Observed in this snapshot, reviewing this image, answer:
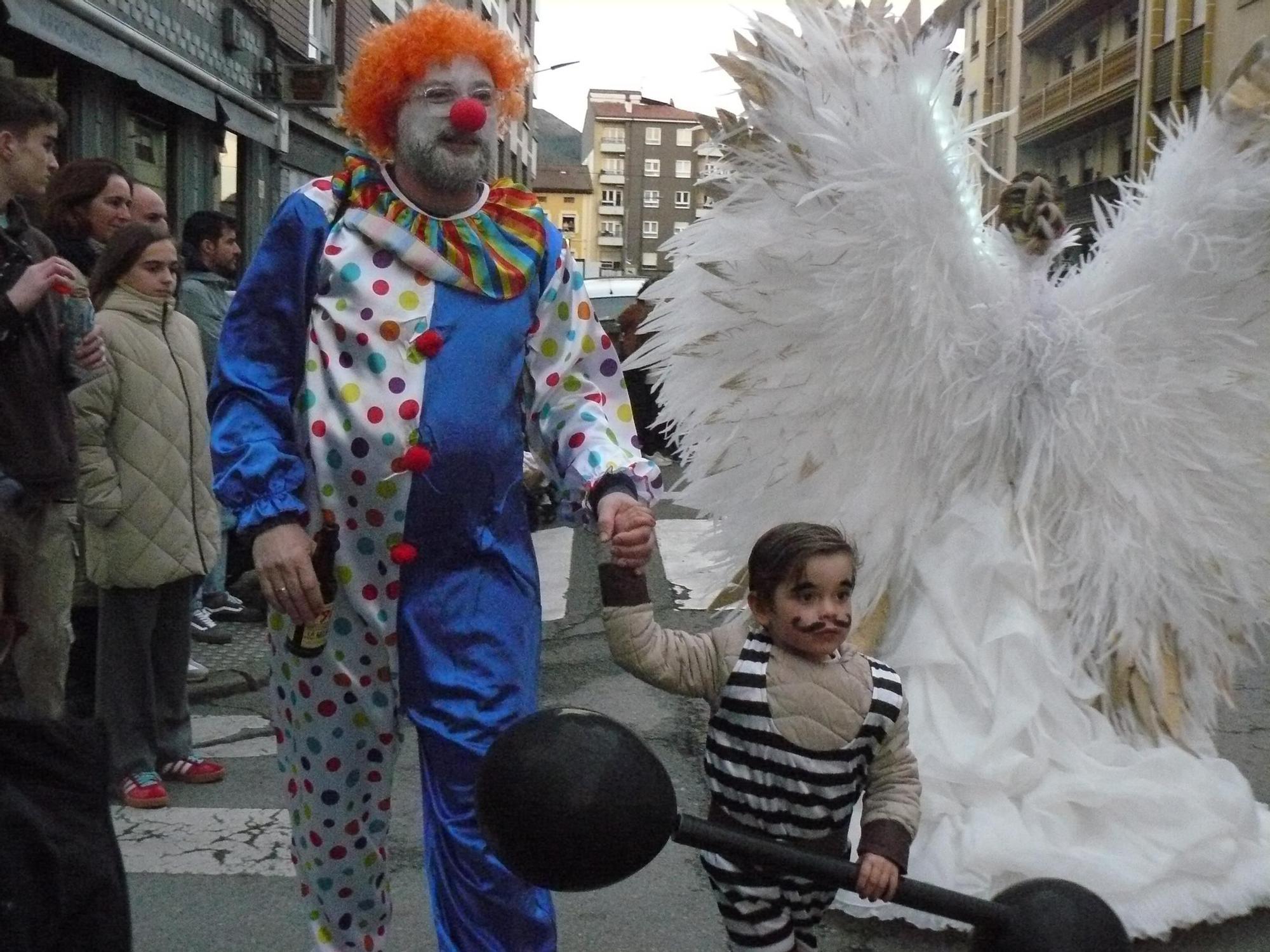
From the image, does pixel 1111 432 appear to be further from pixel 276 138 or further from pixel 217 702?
pixel 276 138

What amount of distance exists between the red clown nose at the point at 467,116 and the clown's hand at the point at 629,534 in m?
0.70

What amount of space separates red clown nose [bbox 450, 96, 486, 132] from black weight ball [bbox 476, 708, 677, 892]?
1254mm

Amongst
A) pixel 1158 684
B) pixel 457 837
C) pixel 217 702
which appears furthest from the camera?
pixel 217 702

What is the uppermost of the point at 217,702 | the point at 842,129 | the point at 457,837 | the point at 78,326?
the point at 842,129

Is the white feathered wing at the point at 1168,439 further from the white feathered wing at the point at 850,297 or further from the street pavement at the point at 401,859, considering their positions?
the street pavement at the point at 401,859

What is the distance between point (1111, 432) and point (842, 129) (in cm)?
100

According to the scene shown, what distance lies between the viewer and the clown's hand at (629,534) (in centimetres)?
211

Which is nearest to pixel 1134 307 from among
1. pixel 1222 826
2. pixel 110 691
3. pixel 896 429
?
pixel 896 429

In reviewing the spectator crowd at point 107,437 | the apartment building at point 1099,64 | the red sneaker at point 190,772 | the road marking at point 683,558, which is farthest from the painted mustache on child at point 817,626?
the apartment building at point 1099,64

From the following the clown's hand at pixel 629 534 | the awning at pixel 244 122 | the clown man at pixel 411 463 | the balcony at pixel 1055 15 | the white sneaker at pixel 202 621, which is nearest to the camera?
the clown's hand at pixel 629 534

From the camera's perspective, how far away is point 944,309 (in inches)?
140

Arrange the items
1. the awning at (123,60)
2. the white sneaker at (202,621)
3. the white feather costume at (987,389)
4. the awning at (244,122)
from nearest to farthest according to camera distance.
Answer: the white feather costume at (987,389)
the white sneaker at (202,621)
the awning at (123,60)
the awning at (244,122)

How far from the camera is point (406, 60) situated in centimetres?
243

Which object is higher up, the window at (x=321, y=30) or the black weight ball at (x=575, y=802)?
the window at (x=321, y=30)
